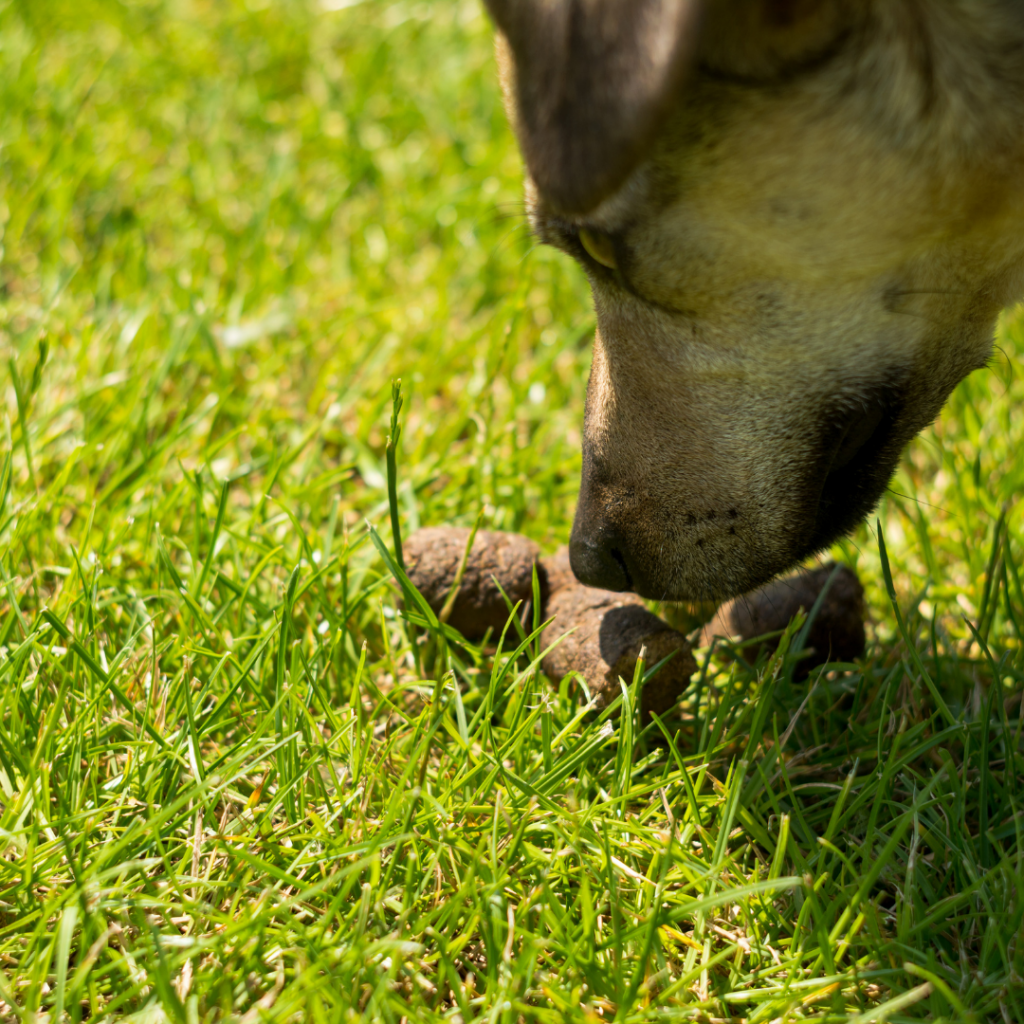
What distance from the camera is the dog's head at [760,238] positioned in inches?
67.6

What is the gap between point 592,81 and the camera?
5.39 feet

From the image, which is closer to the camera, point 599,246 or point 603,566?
point 599,246

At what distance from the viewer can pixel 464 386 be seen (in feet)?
11.5

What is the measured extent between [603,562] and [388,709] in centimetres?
65

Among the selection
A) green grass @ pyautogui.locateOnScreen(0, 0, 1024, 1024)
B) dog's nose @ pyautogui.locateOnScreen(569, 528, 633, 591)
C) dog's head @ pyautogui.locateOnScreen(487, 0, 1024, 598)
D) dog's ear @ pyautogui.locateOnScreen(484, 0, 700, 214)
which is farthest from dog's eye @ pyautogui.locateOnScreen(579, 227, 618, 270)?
green grass @ pyautogui.locateOnScreen(0, 0, 1024, 1024)

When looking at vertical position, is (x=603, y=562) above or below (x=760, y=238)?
below

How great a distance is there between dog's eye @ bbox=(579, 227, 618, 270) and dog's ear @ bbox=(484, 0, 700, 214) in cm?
25

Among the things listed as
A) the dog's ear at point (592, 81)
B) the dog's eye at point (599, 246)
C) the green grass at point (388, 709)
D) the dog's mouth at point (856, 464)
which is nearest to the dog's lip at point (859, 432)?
the dog's mouth at point (856, 464)

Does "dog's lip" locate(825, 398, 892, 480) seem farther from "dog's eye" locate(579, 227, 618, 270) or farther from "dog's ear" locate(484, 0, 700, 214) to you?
"dog's ear" locate(484, 0, 700, 214)

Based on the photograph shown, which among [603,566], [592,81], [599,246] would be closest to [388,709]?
[603,566]

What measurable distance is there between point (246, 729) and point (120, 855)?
0.41 meters

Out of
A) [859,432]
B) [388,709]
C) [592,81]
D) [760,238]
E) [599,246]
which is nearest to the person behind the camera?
[592,81]

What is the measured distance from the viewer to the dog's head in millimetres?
1718

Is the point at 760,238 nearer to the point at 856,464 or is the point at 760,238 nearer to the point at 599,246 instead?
the point at 599,246
